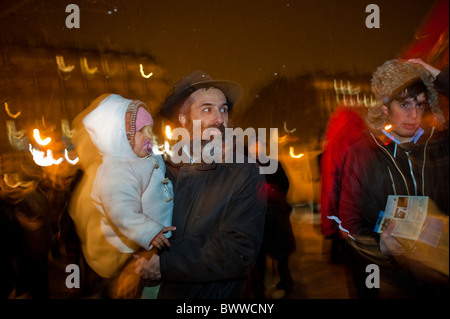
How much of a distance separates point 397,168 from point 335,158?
575mm

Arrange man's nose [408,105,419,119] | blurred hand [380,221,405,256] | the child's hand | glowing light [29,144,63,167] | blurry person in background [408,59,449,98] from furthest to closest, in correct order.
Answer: glowing light [29,144,63,167]
man's nose [408,105,419,119]
blurred hand [380,221,405,256]
blurry person in background [408,59,449,98]
the child's hand

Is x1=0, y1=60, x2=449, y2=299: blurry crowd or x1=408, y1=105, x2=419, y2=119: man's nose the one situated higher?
x1=408, y1=105, x2=419, y2=119: man's nose

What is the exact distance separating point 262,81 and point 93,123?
1458 millimetres

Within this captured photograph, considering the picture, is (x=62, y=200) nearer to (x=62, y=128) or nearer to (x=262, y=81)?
(x=62, y=128)

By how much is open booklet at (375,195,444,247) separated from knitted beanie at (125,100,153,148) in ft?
6.05

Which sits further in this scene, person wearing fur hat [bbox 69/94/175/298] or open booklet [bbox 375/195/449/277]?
open booklet [bbox 375/195/449/277]

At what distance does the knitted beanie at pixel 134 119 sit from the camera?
2.19 m

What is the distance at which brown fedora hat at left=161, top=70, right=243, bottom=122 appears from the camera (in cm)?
231

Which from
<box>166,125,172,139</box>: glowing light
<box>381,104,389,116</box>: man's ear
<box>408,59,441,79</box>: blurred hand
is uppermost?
<box>408,59,441,79</box>: blurred hand

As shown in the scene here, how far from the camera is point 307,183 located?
3.33 metres

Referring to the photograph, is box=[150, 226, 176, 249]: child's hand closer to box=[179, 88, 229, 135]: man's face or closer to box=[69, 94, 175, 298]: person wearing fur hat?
box=[69, 94, 175, 298]: person wearing fur hat

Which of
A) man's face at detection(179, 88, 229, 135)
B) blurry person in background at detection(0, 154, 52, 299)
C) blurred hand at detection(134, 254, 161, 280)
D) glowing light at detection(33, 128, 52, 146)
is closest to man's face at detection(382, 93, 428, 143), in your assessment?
man's face at detection(179, 88, 229, 135)
